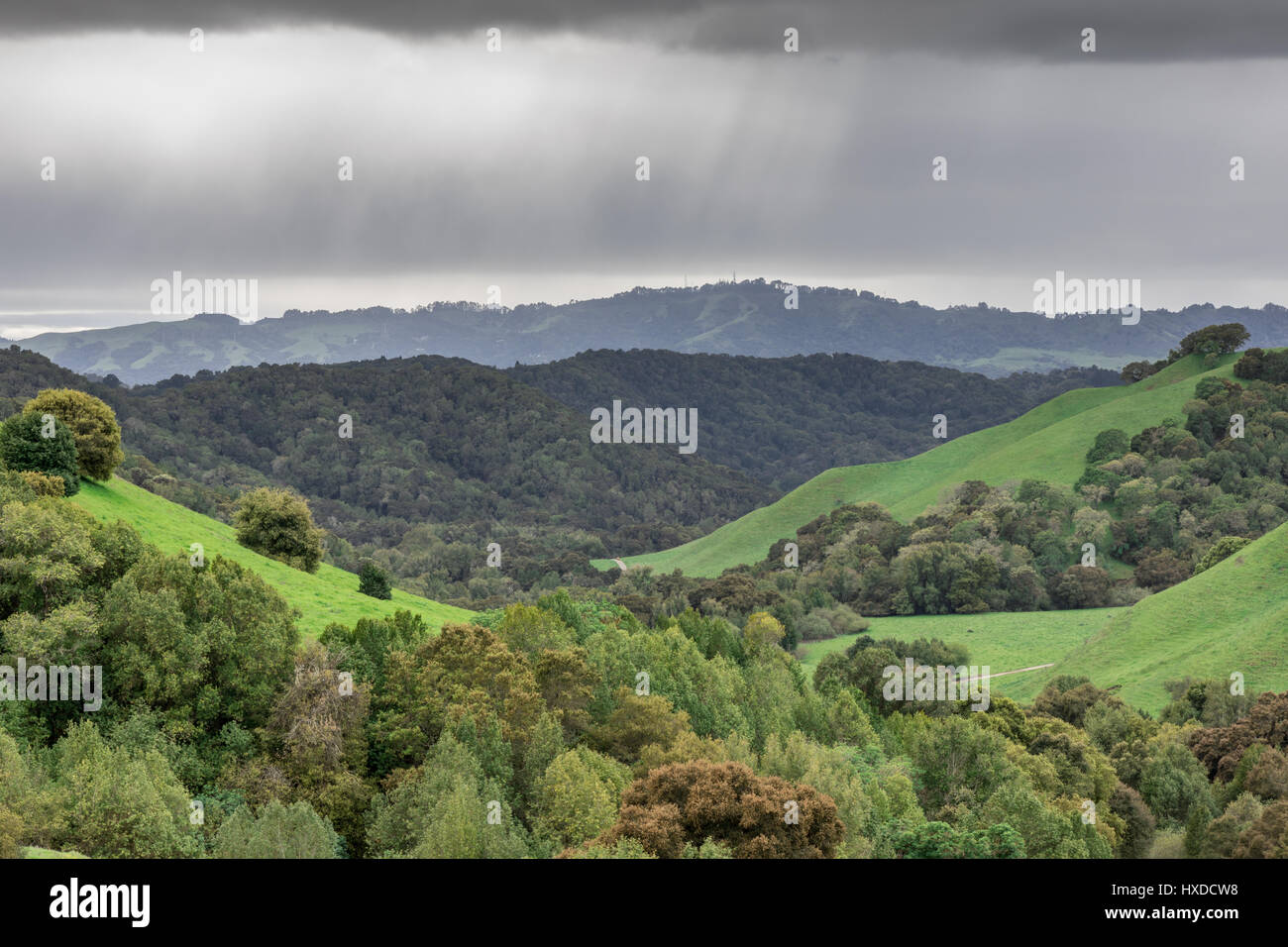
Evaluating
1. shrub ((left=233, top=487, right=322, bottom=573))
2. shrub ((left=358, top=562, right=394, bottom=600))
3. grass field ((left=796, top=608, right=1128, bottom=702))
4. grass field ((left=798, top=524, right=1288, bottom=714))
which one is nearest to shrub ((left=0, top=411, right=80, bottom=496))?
shrub ((left=233, top=487, right=322, bottom=573))

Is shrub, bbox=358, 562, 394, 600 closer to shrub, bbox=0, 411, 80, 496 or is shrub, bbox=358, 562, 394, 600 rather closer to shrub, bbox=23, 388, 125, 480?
shrub, bbox=23, 388, 125, 480

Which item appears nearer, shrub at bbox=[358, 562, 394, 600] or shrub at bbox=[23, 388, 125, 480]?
shrub at bbox=[23, 388, 125, 480]

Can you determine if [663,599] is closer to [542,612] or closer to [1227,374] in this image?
[542,612]

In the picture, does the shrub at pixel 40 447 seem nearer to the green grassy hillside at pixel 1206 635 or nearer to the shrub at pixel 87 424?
the shrub at pixel 87 424

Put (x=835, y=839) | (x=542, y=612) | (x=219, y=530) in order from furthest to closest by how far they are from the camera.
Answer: (x=219, y=530), (x=542, y=612), (x=835, y=839)

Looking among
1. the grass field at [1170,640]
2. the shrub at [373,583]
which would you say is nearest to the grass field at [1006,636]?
the grass field at [1170,640]
